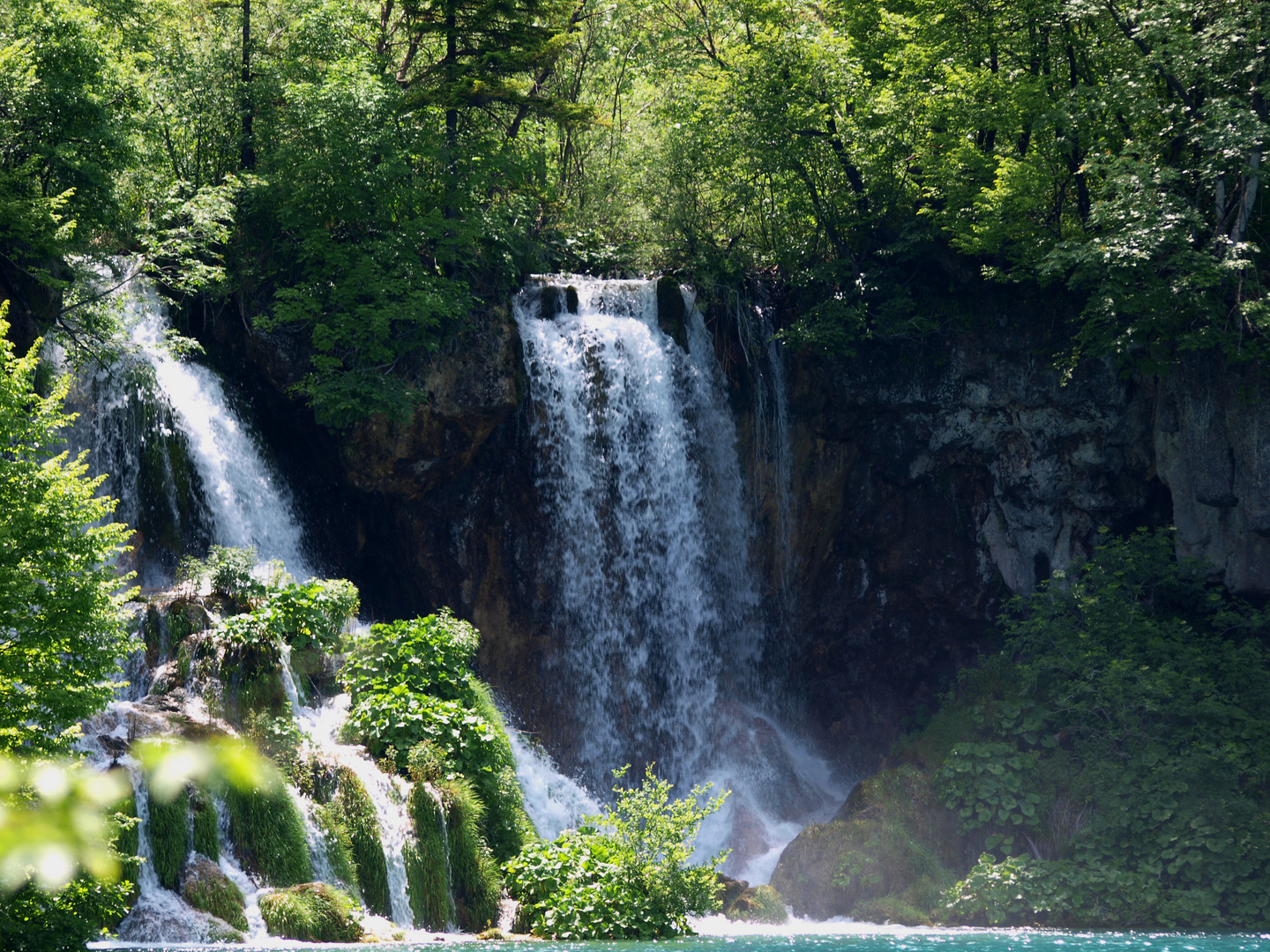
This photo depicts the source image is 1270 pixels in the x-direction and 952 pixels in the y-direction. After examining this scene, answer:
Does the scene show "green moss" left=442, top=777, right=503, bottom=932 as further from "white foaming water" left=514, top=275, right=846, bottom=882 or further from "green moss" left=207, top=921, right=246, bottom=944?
"white foaming water" left=514, top=275, right=846, bottom=882

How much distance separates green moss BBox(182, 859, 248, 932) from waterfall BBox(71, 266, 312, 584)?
20.8 ft

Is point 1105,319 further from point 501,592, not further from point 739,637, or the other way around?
point 501,592

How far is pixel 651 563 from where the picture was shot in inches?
761

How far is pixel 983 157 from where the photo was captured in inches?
711

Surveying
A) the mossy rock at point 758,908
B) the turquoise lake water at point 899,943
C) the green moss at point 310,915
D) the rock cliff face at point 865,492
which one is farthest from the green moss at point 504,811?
the rock cliff face at point 865,492

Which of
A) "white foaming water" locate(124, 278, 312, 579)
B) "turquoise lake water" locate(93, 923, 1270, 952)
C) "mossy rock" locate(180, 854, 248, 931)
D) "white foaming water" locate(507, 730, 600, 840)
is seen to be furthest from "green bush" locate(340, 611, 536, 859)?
"white foaming water" locate(124, 278, 312, 579)

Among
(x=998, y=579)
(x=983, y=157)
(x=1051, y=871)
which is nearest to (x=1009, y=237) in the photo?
(x=983, y=157)

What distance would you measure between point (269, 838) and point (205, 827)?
640mm

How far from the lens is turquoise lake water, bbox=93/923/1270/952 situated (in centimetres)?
1030

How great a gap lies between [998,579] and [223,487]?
1402 centimetres

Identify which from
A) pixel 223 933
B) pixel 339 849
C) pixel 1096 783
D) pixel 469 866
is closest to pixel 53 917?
pixel 223 933

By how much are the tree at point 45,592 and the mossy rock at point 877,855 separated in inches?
447

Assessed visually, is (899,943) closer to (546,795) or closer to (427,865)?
(546,795)

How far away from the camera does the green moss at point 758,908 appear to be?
47.7ft
